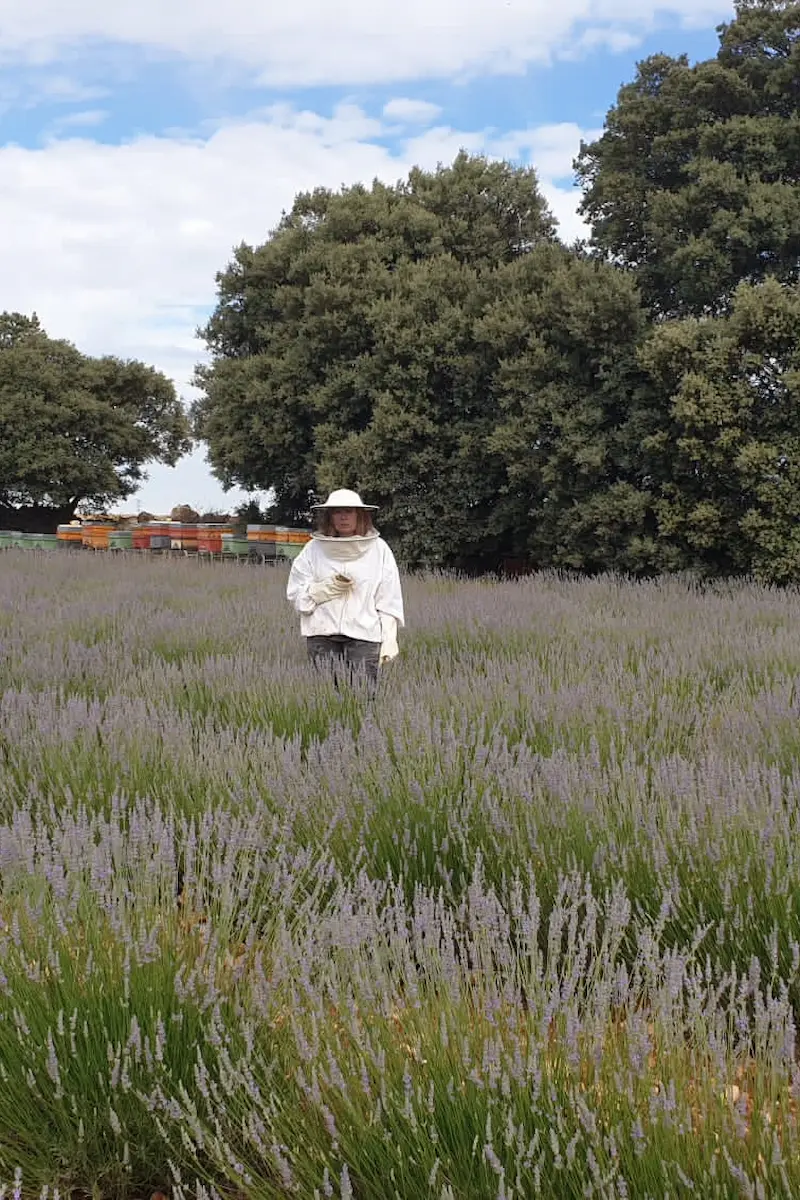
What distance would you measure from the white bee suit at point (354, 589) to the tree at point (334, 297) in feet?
43.8

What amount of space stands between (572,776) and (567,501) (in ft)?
46.5

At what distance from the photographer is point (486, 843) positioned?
352 centimetres

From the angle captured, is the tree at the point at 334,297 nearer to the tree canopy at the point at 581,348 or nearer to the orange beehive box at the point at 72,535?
the tree canopy at the point at 581,348

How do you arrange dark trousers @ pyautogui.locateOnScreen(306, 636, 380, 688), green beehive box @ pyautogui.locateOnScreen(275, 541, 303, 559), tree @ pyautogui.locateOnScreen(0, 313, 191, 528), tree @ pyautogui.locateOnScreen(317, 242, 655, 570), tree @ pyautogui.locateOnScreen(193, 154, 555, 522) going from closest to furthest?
dark trousers @ pyautogui.locateOnScreen(306, 636, 380, 688)
tree @ pyautogui.locateOnScreen(317, 242, 655, 570)
green beehive box @ pyautogui.locateOnScreen(275, 541, 303, 559)
tree @ pyautogui.locateOnScreen(193, 154, 555, 522)
tree @ pyautogui.locateOnScreen(0, 313, 191, 528)

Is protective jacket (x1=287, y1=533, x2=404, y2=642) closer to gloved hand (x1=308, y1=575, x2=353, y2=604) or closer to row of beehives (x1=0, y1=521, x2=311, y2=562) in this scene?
gloved hand (x1=308, y1=575, x2=353, y2=604)

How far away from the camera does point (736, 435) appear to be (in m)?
14.8

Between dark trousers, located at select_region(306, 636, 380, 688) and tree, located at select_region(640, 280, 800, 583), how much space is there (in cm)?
982

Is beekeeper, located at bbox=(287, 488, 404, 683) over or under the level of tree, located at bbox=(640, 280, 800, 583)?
under

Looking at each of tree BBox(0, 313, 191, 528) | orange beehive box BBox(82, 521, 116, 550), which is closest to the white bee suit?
orange beehive box BBox(82, 521, 116, 550)

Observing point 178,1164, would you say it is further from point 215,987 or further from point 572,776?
point 572,776

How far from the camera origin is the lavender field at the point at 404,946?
190 cm

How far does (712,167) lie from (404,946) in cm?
1858

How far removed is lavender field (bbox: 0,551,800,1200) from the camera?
1902 mm

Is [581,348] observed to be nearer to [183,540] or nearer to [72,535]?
[183,540]
